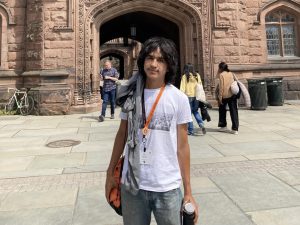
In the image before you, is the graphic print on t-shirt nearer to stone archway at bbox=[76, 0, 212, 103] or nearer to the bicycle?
stone archway at bbox=[76, 0, 212, 103]

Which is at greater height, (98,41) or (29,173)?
(98,41)

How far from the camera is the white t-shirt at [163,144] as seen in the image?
6.09 ft

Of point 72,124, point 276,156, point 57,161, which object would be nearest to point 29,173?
point 57,161

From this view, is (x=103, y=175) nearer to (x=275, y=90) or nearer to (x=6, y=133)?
(x=6, y=133)

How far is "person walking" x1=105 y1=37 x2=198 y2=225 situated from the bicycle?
10279mm

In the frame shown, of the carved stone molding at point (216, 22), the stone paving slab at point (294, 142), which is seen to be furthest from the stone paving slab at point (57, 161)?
the carved stone molding at point (216, 22)

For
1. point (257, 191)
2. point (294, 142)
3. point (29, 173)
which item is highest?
point (294, 142)

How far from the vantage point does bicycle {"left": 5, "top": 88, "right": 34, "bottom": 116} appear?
37.5 ft

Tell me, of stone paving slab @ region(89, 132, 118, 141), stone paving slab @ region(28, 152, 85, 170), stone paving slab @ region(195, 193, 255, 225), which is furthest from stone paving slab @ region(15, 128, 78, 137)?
stone paving slab @ region(195, 193, 255, 225)

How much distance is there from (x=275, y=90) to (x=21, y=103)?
9.82 m

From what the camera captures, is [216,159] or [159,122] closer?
[159,122]

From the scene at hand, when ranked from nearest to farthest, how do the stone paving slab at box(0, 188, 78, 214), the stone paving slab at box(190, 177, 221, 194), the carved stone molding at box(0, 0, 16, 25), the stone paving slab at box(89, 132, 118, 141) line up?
the stone paving slab at box(0, 188, 78, 214) < the stone paving slab at box(190, 177, 221, 194) < the stone paving slab at box(89, 132, 118, 141) < the carved stone molding at box(0, 0, 16, 25)

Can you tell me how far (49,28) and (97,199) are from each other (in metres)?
9.34

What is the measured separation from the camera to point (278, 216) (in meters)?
3.10
